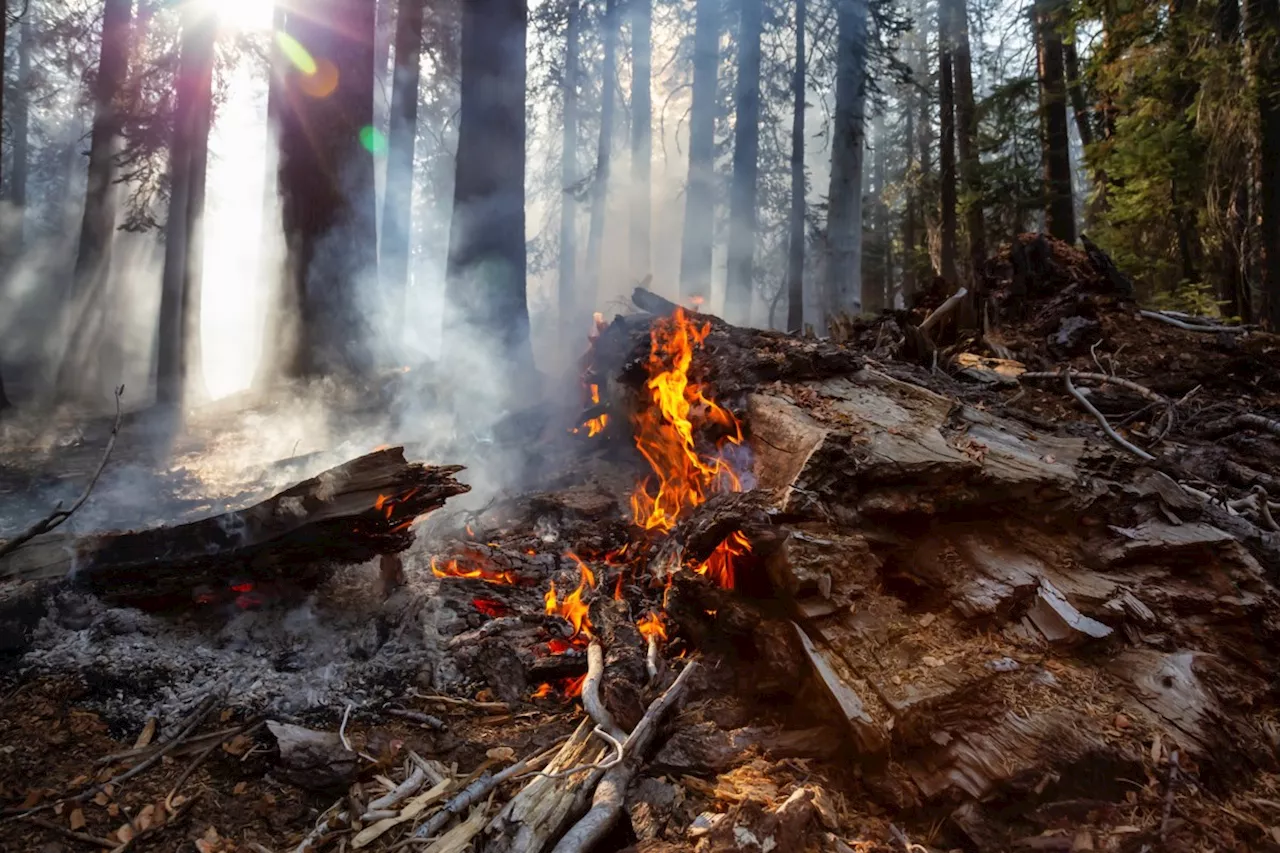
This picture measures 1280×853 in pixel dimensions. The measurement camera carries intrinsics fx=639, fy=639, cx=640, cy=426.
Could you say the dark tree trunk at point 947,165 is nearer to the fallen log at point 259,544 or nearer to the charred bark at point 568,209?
the charred bark at point 568,209

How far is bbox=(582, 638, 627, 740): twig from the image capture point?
2.80 metres

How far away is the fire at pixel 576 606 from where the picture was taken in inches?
148

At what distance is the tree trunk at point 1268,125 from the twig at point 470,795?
10.4 metres

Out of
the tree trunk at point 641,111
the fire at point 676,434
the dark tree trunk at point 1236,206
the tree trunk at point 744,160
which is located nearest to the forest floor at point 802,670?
the fire at point 676,434

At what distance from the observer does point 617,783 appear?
8.13 ft

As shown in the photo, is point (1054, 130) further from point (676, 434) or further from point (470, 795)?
point (470, 795)

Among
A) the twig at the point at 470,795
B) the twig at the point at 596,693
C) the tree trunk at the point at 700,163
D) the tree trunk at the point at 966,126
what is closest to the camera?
the twig at the point at 470,795

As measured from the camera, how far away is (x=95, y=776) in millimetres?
2482

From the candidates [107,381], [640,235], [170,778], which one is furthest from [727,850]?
[640,235]

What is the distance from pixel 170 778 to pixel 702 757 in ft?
6.97

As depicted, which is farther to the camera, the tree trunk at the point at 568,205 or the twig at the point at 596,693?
the tree trunk at the point at 568,205

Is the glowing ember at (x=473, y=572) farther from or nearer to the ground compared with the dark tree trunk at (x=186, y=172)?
nearer to the ground

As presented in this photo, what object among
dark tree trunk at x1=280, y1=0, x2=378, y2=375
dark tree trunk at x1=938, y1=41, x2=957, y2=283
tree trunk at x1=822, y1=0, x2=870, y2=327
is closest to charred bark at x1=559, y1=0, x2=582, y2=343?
tree trunk at x1=822, y1=0, x2=870, y2=327

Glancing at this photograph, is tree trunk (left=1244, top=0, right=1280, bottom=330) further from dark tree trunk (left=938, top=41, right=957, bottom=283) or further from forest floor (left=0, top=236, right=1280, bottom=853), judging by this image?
forest floor (left=0, top=236, right=1280, bottom=853)
